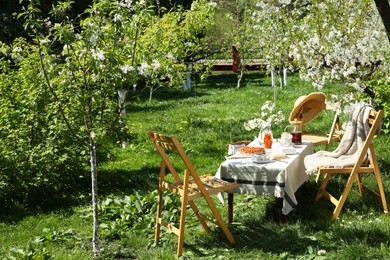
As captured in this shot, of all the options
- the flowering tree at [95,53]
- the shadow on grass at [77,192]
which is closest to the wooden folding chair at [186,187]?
the flowering tree at [95,53]

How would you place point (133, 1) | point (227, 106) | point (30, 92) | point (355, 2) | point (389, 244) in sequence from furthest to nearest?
1. point (227, 106)
2. point (355, 2)
3. point (30, 92)
4. point (133, 1)
5. point (389, 244)

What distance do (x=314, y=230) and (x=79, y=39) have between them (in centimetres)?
287

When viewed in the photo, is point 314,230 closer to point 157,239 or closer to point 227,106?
point 157,239

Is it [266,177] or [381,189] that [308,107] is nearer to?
[381,189]

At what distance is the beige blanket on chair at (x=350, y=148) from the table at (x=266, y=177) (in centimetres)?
22

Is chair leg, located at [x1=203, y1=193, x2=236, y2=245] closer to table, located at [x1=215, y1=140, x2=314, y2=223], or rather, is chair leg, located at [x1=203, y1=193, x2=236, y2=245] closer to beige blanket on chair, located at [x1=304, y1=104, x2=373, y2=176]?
table, located at [x1=215, y1=140, x2=314, y2=223]

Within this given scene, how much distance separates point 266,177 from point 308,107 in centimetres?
302

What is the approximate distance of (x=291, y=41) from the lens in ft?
28.0

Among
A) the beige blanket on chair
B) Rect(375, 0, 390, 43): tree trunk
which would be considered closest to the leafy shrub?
the beige blanket on chair

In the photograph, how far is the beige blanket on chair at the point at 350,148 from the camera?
5.88m

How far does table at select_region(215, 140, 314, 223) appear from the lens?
215 inches

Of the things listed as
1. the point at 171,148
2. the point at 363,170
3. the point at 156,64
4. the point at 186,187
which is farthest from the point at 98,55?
the point at 363,170

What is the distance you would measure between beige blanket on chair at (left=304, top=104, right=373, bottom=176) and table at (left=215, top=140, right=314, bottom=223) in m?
0.22

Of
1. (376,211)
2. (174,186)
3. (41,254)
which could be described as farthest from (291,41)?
(41,254)
